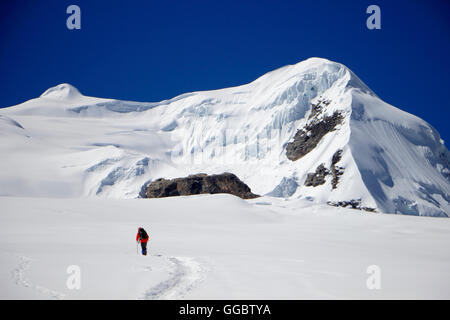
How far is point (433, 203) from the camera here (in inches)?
2520

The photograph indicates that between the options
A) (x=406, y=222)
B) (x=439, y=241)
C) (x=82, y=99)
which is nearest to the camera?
(x=439, y=241)

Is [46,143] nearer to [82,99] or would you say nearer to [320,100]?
[82,99]

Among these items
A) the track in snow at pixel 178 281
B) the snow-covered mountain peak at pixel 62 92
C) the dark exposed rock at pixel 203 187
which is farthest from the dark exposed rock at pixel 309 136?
the snow-covered mountain peak at pixel 62 92

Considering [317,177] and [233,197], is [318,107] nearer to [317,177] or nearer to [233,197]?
[317,177]

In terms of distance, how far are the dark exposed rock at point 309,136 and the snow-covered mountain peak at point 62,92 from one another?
9300 centimetres

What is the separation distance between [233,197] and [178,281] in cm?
2514

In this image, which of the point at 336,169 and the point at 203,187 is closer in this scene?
the point at 203,187

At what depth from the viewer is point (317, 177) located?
226ft

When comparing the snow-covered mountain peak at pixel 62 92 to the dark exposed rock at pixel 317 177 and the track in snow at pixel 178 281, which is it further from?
the track in snow at pixel 178 281

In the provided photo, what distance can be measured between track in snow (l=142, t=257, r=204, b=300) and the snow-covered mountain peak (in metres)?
145

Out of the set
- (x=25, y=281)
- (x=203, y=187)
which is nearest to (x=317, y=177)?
(x=203, y=187)

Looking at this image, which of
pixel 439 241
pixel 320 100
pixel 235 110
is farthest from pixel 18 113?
pixel 439 241

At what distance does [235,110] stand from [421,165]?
155 ft
